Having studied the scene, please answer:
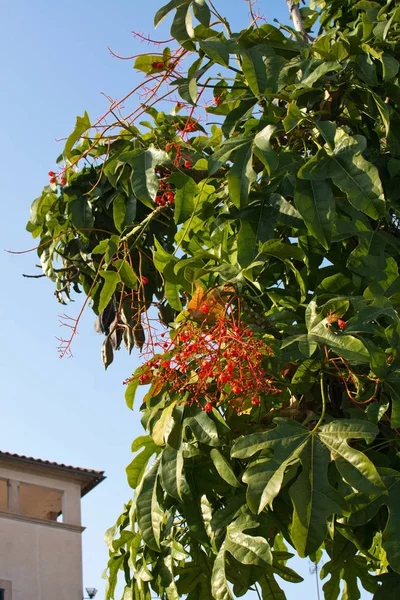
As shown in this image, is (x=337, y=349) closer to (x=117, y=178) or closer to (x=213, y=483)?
(x=213, y=483)

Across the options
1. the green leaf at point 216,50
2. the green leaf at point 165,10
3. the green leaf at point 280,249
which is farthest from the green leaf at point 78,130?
the green leaf at point 280,249

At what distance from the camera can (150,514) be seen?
2350 mm

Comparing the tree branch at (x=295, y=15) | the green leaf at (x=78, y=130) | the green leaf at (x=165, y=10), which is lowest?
the green leaf at (x=78, y=130)

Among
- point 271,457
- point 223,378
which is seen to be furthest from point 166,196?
point 271,457

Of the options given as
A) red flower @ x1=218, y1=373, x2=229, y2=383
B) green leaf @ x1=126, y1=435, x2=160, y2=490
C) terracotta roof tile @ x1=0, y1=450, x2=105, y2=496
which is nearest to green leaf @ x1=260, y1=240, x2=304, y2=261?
red flower @ x1=218, y1=373, x2=229, y2=383

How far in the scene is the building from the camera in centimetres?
1200

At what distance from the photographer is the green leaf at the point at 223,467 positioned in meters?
2.22

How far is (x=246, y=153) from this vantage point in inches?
93.3

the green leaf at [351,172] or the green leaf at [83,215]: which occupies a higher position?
the green leaf at [83,215]

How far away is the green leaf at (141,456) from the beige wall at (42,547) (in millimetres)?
9842

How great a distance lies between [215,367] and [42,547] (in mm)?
10584

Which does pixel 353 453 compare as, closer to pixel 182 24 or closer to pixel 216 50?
pixel 216 50

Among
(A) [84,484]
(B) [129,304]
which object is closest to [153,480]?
(B) [129,304]

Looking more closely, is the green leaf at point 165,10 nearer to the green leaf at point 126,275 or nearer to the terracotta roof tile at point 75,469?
the green leaf at point 126,275
